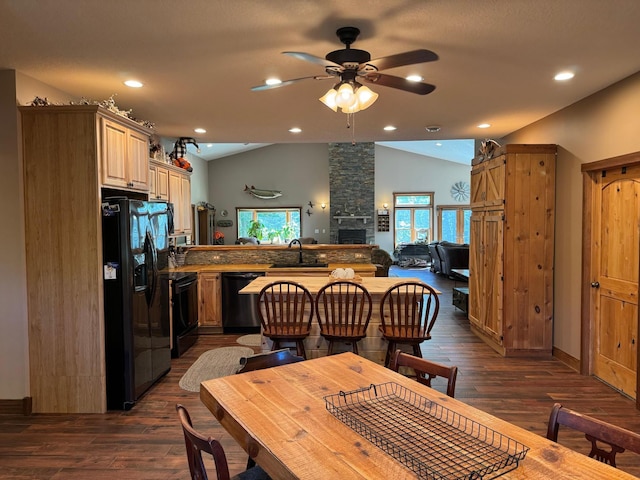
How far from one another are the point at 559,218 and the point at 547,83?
1.60m

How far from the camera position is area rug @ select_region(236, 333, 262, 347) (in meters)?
4.93

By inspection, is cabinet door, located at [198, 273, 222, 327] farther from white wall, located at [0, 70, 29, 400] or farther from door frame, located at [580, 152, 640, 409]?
door frame, located at [580, 152, 640, 409]

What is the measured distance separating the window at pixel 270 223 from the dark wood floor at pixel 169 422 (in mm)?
Result: 9920

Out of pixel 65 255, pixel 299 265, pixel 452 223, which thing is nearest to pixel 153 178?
pixel 65 255

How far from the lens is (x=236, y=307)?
17.8 ft

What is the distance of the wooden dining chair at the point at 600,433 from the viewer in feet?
4.03

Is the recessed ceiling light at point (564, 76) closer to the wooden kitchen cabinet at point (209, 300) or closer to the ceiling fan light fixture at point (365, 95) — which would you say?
the ceiling fan light fixture at point (365, 95)

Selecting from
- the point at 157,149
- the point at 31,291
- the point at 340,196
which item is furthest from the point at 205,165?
the point at 31,291

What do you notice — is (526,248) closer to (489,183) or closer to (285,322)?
(489,183)

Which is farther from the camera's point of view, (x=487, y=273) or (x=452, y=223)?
(x=452, y=223)

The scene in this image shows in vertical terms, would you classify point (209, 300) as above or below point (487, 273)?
below

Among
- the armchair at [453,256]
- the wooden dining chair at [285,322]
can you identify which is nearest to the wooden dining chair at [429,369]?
the wooden dining chair at [285,322]

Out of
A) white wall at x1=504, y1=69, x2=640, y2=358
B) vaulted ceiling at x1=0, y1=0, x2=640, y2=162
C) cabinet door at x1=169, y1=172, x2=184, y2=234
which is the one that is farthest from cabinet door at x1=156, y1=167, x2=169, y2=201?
white wall at x1=504, y1=69, x2=640, y2=358

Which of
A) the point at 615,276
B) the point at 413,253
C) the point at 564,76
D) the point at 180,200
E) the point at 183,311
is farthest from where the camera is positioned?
the point at 413,253
